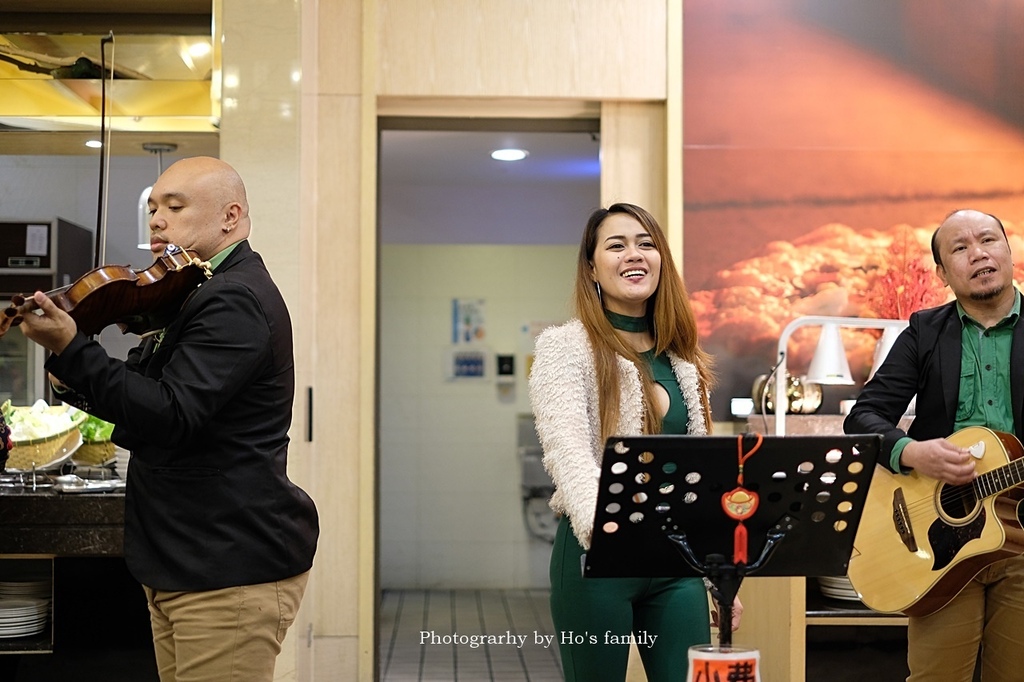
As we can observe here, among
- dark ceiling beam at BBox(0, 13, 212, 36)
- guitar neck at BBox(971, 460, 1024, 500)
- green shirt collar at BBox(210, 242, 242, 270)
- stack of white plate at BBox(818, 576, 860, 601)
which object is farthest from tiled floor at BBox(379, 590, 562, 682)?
dark ceiling beam at BBox(0, 13, 212, 36)

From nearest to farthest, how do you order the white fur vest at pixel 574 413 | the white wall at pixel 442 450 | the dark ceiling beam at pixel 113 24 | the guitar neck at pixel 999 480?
the white fur vest at pixel 574 413
the guitar neck at pixel 999 480
the dark ceiling beam at pixel 113 24
the white wall at pixel 442 450

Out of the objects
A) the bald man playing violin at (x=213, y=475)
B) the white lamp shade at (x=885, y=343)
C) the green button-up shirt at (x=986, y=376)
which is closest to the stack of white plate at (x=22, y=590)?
the bald man playing violin at (x=213, y=475)

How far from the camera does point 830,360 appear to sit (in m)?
4.05

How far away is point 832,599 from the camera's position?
4.01 metres

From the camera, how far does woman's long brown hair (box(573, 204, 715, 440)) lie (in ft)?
7.38

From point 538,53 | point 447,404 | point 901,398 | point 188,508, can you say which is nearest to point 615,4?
point 538,53

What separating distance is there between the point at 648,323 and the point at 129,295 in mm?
1069

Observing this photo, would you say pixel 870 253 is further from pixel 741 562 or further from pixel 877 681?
pixel 741 562

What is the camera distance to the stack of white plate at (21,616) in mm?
3400

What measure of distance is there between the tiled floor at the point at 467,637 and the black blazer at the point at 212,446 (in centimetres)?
237

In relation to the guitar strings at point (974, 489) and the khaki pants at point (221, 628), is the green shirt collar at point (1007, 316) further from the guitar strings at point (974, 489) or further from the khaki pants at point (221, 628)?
the khaki pants at point (221, 628)

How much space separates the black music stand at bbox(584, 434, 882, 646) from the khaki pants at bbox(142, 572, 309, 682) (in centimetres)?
64

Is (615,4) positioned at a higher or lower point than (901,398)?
higher

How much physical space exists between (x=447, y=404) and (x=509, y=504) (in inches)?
31.7
